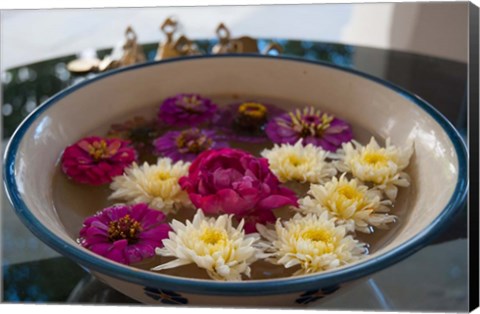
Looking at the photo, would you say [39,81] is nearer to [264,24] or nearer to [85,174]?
[85,174]

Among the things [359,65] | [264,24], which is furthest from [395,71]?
[264,24]

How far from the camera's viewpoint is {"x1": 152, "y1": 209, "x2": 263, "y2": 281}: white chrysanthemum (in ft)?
1.08

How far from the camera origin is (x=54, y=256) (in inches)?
16.1

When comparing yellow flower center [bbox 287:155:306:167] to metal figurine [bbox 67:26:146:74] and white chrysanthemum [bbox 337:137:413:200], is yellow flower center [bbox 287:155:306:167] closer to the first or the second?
white chrysanthemum [bbox 337:137:413:200]

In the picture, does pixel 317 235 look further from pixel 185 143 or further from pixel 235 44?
pixel 235 44

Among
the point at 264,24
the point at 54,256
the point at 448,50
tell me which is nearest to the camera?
the point at 54,256

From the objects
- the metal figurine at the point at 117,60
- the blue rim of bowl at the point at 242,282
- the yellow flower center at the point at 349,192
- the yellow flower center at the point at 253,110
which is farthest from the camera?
the metal figurine at the point at 117,60

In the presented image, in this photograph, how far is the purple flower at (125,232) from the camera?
351 millimetres

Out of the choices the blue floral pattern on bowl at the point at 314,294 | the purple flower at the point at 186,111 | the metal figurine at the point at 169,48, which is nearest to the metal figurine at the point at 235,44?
the metal figurine at the point at 169,48

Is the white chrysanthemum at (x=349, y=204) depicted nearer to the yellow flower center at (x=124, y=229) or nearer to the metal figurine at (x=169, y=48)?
the yellow flower center at (x=124, y=229)

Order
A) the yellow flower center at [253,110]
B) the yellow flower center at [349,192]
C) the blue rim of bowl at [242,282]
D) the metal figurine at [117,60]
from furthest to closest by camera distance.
→ the metal figurine at [117,60] → the yellow flower center at [253,110] → the yellow flower center at [349,192] → the blue rim of bowl at [242,282]

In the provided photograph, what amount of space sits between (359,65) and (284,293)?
35 cm

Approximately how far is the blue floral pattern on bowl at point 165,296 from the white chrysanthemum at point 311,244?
6cm

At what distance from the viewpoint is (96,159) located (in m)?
0.44
